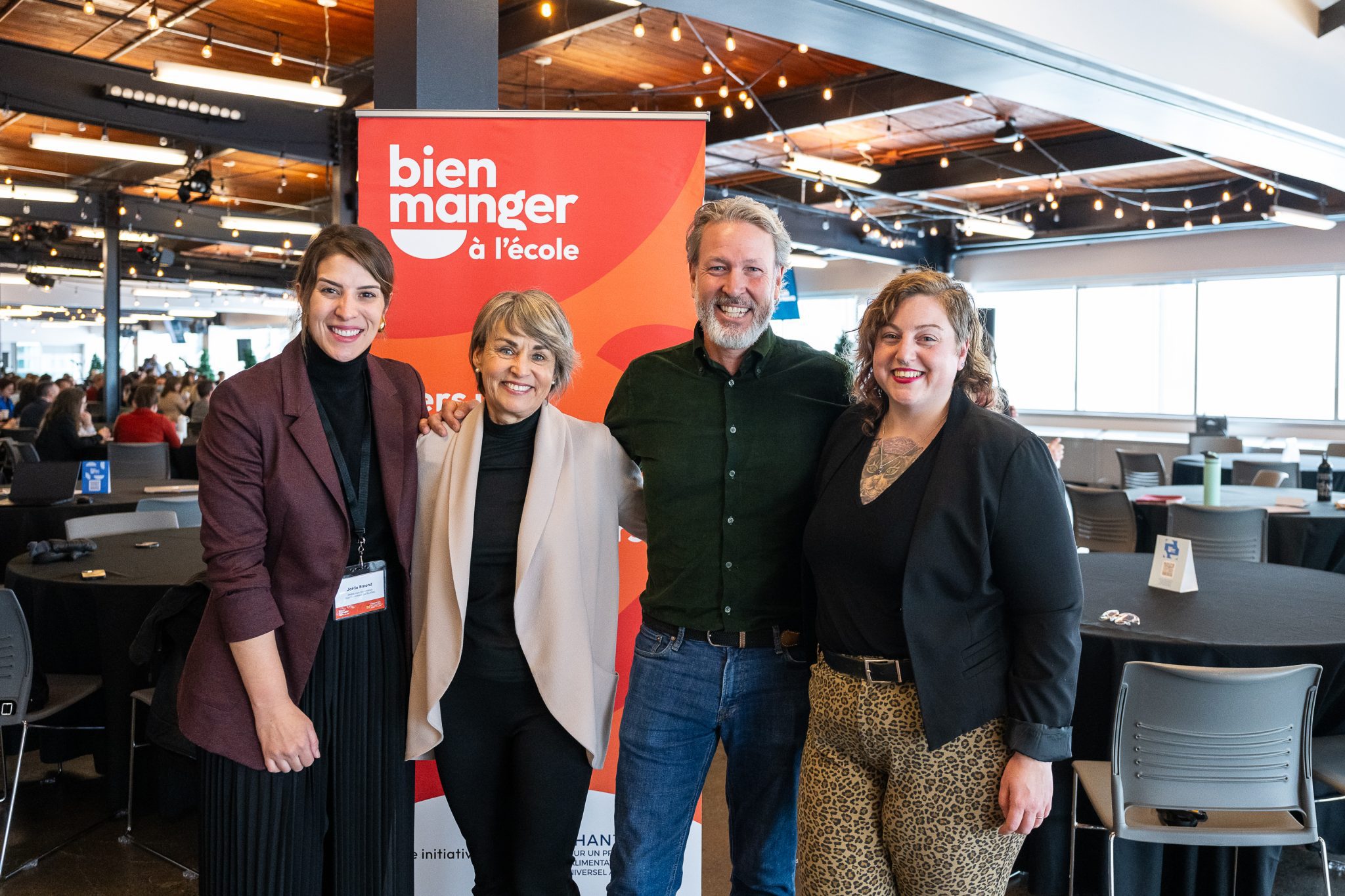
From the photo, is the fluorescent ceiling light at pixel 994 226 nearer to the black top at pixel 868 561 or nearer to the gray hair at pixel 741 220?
the gray hair at pixel 741 220

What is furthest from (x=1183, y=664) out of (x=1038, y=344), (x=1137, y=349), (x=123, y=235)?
(x=123, y=235)

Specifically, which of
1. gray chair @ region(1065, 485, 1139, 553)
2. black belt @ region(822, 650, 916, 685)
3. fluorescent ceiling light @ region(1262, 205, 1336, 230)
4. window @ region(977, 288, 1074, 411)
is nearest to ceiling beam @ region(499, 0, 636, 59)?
gray chair @ region(1065, 485, 1139, 553)

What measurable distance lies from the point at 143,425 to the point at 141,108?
2661 millimetres

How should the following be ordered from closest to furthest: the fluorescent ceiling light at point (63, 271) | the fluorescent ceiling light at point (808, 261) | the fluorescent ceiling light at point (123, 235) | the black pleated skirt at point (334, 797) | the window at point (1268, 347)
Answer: the black pleated skirt at point (334, 797) < the window at point (1268, 347) < the fluorescent ceiling light at point (123, 235) < the fluorescent ceiling light at point (808, 261) < the fluorescent ceiling light at point (63, 271)

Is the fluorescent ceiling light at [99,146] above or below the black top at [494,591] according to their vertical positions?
above

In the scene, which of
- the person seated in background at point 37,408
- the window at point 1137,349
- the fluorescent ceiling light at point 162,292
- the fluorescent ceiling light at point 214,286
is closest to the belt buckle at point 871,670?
the person seated in background at point 37,408

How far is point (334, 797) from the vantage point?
76.1 inches

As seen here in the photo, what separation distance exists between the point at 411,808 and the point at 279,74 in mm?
7682

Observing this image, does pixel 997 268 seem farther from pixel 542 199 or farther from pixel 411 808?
pixel 411 808

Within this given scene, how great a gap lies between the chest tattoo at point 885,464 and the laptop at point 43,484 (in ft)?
17.8

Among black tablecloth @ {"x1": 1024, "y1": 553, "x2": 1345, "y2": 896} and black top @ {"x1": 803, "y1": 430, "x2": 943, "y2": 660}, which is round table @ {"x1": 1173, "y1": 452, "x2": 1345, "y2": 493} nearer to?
black tablecloth @ {"x1": 1024, "y1": 553, "x2": 1345, "y2": 896}

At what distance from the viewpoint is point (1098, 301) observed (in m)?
14.7

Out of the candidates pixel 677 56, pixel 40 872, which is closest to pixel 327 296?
pixel 40 872

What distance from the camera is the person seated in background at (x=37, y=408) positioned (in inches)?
468
